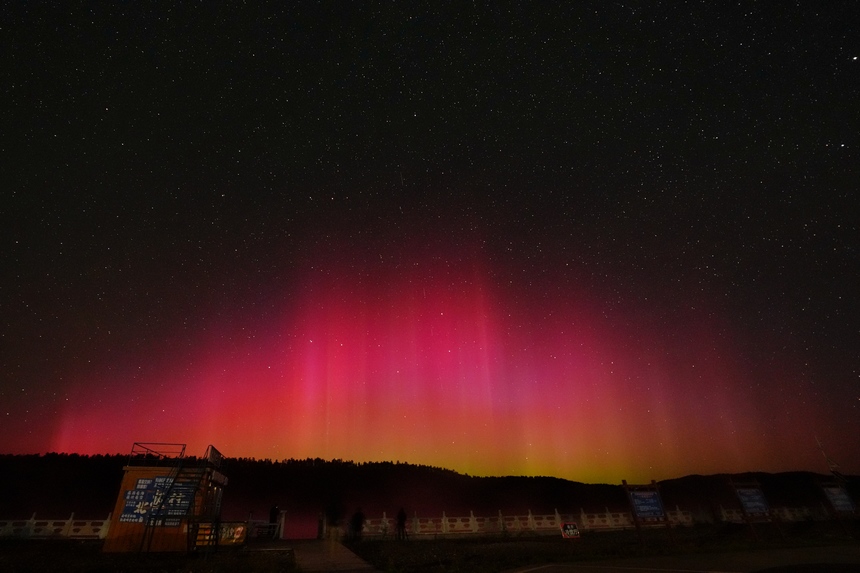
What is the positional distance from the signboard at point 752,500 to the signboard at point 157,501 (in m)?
29.7

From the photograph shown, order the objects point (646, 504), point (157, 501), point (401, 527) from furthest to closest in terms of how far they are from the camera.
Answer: point (401, 527) → point (646, 504) → point (157, 501)

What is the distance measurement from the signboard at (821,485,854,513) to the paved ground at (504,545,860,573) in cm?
1393

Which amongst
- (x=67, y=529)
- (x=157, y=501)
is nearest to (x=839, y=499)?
(x=157, y=501)

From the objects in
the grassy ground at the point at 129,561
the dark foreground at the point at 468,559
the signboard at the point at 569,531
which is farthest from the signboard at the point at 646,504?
the grassy ground at the point at 129,561

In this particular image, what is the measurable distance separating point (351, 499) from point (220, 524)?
136671 mm

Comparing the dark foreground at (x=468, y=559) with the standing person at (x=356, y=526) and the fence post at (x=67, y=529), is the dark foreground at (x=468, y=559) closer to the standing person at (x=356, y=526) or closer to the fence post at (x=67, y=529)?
the fence post at (x=67, y=529)

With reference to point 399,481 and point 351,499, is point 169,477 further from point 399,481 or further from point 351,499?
point 399,481

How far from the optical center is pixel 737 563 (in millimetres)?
13742

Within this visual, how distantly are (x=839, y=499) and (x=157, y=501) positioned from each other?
3946 cm

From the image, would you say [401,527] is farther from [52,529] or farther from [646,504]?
[52,529]

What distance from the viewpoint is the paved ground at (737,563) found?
12.5 metres

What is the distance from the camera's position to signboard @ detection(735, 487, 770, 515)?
987 inches

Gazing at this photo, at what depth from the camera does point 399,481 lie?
19138cm

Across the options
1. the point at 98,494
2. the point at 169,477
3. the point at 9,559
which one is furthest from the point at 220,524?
the point at 98,494
